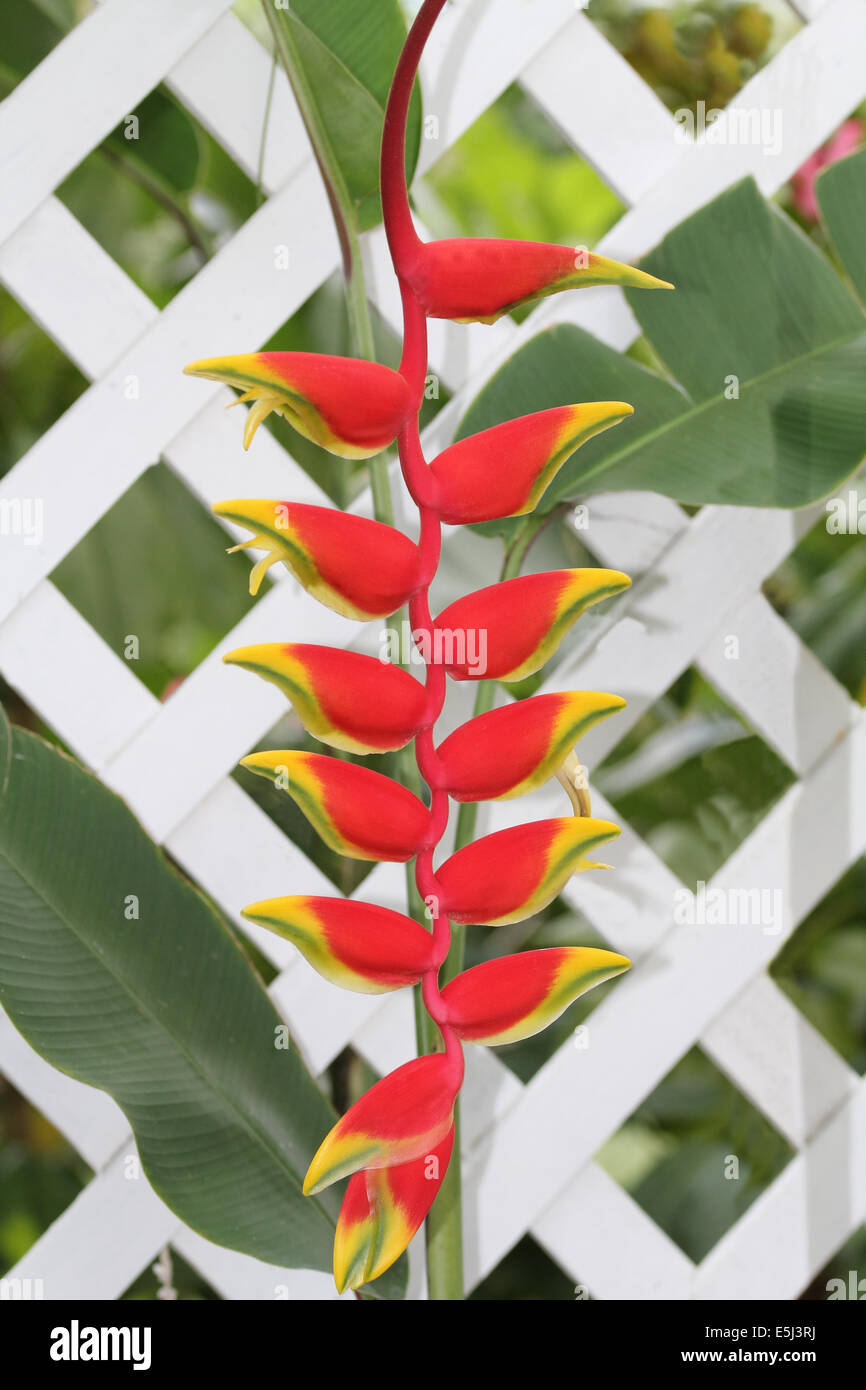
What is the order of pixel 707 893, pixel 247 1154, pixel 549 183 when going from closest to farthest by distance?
1. pixel 247 1154
2. pixel 707 893
3. pixel 549 183

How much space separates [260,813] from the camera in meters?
0.50

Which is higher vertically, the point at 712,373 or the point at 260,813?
the point at 712,373

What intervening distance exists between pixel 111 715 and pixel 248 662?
0.93 ft

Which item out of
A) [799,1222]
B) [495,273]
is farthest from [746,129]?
[799,1222]

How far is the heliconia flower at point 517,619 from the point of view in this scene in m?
0.24

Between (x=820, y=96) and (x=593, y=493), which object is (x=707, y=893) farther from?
(x=820, y=96)

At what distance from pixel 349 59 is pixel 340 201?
0.17ft

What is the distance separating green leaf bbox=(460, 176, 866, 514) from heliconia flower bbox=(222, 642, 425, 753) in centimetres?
22

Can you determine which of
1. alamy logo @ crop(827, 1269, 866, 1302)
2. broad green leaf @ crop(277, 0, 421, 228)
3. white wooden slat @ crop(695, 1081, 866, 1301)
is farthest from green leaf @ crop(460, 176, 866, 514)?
alamy logo @ crop(827, 1269, 866, 1302)

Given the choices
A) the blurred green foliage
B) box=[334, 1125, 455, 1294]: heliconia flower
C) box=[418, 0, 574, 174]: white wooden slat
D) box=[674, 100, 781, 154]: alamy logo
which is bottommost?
box=[334, 1125, 455, 1294]: heliconia flower

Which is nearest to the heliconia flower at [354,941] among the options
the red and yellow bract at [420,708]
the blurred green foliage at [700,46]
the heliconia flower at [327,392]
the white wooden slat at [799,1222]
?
the red and yellow bract at [420,708]

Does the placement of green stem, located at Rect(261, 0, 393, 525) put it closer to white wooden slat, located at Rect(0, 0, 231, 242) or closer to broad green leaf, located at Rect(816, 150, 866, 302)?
white wooden slat, located at Rect(0, 0, 231, 242)

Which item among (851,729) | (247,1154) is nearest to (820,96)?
(851,729)
